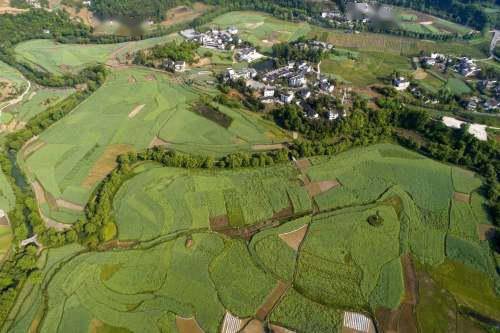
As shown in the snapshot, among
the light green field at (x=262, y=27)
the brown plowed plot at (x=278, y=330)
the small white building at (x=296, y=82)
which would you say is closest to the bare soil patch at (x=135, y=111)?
the small white building at (x=296, y=82)

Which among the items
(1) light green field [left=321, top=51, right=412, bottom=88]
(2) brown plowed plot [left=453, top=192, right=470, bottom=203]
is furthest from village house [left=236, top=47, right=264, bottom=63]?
(2) brown plowed plot [left=453, top=192, right=470, bottom=203]

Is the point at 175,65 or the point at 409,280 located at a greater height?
the point at 175,65

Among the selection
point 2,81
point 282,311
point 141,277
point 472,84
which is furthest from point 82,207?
point 472,84

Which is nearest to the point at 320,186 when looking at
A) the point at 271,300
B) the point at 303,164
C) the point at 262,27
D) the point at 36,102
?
the point at 303,164

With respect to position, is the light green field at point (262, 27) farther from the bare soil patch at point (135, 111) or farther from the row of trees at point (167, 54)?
the bare soil patch at point (135, 111)

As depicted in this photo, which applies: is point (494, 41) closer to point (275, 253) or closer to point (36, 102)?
point (275, 253)
